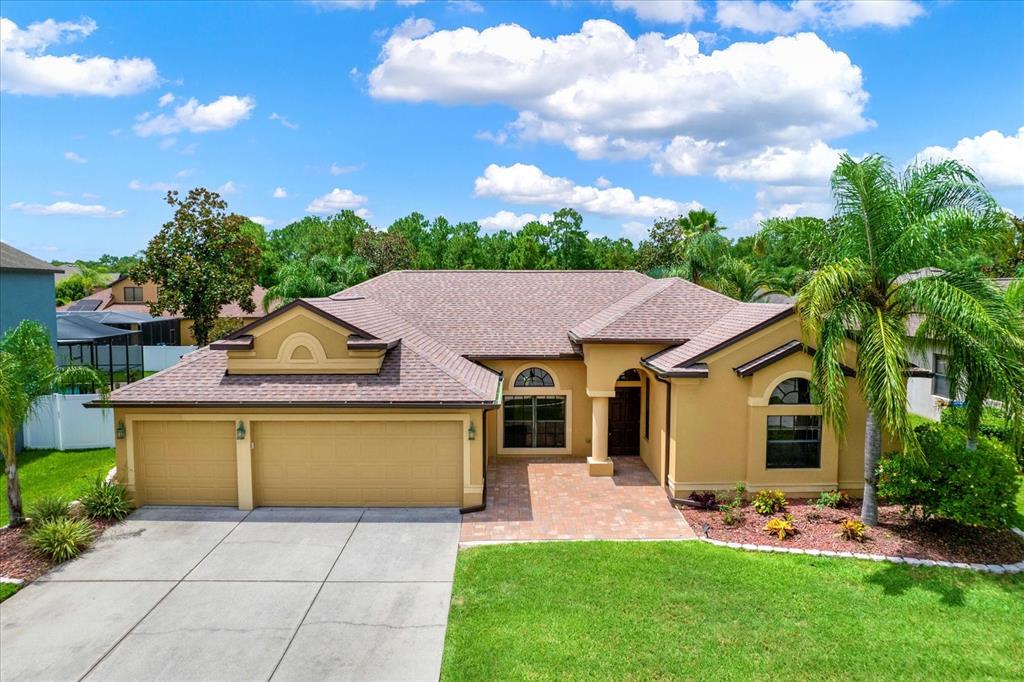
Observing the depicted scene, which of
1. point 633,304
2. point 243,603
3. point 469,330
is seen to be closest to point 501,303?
point 469,330

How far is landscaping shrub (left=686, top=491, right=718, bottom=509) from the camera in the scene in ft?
48.1

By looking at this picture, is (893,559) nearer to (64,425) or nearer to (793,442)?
(793,442)

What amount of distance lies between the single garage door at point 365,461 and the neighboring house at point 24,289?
10.8m

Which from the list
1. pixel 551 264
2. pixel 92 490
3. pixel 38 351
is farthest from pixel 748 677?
pixel 551 264

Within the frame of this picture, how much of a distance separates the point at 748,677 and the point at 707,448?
7315 mm

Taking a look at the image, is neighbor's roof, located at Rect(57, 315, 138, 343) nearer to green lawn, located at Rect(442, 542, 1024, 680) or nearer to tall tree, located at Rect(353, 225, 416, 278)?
green lawn, located at Rect(442, 542, 1024, 680)

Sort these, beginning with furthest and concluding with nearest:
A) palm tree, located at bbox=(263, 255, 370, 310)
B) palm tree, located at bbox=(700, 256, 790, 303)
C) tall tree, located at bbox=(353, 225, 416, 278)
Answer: tall tree, located at bbox=(353, 225, 416, 278) < palm tree, located at bbox=(700, 256, 790, 303) < palm tree, located at bbox=(263, 255, 370, 310)

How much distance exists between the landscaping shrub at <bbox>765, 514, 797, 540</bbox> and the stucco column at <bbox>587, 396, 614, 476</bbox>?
5.02 m

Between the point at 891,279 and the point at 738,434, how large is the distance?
510 cm

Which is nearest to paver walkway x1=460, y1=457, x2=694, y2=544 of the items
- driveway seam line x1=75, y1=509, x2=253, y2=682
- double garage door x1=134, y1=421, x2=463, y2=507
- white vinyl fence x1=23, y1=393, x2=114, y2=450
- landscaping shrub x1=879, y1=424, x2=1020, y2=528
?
double garage door x1=134, y1=421, x2=463, y2=507

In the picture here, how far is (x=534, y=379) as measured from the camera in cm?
1908

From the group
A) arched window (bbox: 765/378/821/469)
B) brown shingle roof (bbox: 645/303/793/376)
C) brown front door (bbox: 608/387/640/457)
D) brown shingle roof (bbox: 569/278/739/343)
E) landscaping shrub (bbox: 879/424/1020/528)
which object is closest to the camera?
landscaping shrub (bbox: 879/424/1020/528)

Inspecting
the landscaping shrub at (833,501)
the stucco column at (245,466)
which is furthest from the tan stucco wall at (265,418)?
the landscaping shrub at (833,501)

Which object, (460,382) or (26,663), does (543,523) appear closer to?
(460,382)
